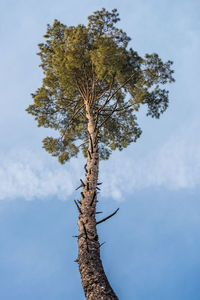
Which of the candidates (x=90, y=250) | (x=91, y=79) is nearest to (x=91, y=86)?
(x=91, y=79)

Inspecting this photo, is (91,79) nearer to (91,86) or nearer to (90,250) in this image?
(91,86)

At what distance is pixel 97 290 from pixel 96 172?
3930mm

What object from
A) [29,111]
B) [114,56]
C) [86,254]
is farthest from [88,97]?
[86,254]

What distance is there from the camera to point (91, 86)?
11461 millimetres

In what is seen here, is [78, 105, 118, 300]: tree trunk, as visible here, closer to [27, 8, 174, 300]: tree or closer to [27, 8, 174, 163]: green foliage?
[27, 8, 174, 300]: tree

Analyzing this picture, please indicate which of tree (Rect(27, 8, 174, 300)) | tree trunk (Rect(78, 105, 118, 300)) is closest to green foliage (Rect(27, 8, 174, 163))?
tree (Rect(27, 8, 174, 300))

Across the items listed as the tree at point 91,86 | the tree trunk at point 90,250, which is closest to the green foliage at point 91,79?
the tree at point 91,86

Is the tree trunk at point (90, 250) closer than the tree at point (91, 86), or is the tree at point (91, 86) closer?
the tree trunk at point (90, 250)

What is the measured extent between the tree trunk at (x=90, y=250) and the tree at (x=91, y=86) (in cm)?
4

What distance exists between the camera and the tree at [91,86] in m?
8.87

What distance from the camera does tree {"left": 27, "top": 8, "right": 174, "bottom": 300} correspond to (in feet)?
29.1

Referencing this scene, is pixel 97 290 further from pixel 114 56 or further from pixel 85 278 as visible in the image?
pixel 114 56

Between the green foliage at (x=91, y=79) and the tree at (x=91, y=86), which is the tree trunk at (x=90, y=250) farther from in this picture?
the green foliage at (x=91, y=79)

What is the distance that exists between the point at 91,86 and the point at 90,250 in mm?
8812
